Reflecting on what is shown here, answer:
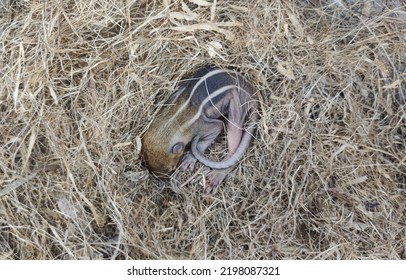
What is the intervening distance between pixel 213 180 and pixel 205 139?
0.90 feet

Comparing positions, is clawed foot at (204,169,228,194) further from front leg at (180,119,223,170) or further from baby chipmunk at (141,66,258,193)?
front leg at (180,119,223,170)

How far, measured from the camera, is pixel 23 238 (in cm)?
324

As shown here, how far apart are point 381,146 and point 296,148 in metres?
0.55

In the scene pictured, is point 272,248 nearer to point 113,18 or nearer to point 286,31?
point 286,31

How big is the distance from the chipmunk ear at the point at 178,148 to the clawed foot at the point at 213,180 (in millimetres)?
241

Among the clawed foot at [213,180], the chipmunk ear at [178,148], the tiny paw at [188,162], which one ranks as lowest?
the clawed foot at [213,180]

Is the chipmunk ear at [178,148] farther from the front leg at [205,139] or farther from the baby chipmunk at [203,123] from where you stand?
the front leg at [205,139]

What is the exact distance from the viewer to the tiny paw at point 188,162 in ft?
11.3

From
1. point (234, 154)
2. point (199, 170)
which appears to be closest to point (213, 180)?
point (199, 170)

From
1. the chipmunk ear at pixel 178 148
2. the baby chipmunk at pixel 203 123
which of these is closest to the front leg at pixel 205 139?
the baby chipmunk at pixel 203 123

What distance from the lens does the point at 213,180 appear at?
342 cm

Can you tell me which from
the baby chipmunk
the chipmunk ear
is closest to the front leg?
the baby chipmunk

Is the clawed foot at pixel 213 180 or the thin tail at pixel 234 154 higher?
the thin tail at pixel 234 154

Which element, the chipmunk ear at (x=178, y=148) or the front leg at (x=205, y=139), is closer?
the chipmunk ear at (x=178, y=148)
